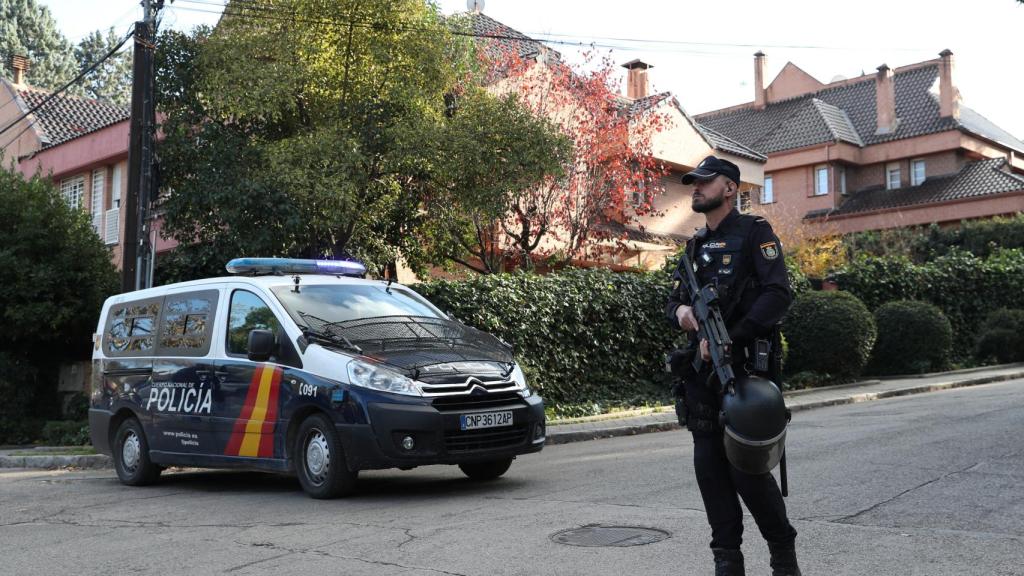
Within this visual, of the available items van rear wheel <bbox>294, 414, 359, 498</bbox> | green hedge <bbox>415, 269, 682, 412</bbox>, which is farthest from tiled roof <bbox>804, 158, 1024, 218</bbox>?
van rear wheel <bbox>294, 414, 359, 498</bbox>

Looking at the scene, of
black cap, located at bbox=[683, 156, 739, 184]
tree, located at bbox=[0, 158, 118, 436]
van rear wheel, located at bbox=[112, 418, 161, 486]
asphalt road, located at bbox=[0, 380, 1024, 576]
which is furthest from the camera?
tree, located at bbox=[0, 158, 118, 436]

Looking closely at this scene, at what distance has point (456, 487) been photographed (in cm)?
906

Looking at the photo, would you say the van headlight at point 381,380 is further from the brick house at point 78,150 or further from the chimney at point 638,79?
the chimney at point 638,79

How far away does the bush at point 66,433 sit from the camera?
646 inches

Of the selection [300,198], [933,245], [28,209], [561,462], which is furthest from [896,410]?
[933,245]

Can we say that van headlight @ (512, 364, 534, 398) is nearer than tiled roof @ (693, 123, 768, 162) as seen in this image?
Yes

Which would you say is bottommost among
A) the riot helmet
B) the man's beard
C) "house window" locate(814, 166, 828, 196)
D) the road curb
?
the road curb

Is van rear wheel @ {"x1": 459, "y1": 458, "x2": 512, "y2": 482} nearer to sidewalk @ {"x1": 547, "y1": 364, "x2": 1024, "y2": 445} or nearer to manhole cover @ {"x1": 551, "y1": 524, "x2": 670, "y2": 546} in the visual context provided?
manhole cover @ {"x1": 551, "y1": 524, "x2": 670, "y2": 546}

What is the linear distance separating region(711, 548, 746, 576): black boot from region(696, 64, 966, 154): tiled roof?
43009 millimetres

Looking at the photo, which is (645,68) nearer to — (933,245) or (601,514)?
(933,245)

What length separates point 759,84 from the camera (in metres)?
53.0

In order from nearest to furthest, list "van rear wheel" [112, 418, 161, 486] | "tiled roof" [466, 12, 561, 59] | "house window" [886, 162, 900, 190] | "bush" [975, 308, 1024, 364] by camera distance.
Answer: "van rear wheel" [112, 418, 161, 486], "tiled roof" [466, 12, 561, 59], "bush" [975, 308, 1024, 364], "house window" [886, 162, 900, 190]

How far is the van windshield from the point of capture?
920 cm

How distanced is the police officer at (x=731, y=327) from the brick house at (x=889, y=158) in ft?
120
